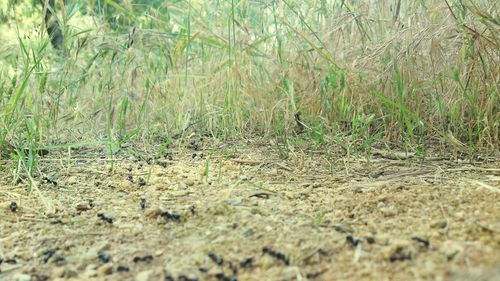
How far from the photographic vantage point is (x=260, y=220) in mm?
1358

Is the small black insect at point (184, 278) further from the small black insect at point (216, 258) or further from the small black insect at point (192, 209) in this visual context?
the small black insect at point (192, 209)

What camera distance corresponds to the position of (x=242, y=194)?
5.25 ft

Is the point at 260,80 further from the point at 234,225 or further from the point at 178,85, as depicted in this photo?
the point at 234,225

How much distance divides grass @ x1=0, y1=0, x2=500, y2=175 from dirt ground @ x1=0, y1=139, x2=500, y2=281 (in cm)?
17

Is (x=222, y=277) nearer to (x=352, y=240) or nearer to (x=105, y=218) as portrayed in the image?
(x=352, y=240)

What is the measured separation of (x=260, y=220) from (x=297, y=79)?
126 centimetres

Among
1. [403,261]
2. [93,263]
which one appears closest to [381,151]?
[403,261]

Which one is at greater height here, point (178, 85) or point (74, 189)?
point (178, 85)

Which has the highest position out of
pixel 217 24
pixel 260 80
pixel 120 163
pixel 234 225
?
pixel 217 24

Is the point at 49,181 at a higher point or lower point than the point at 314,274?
lower

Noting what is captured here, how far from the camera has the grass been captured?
6.52 ft

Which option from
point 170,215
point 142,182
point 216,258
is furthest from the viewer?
point 142,182

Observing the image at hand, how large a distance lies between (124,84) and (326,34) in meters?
1.10

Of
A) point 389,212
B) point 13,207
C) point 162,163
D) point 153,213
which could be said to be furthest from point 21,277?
point 162,163
